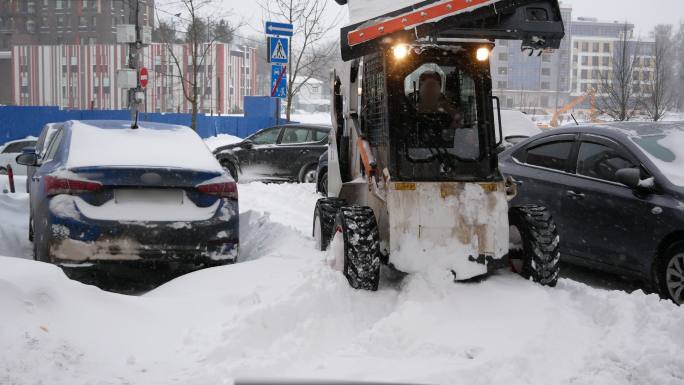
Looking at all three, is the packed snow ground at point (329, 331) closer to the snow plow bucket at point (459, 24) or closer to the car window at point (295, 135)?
the snow plow bucket at point (459, 24)

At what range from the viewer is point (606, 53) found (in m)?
138

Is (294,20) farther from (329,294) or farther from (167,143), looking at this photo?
(329,294)

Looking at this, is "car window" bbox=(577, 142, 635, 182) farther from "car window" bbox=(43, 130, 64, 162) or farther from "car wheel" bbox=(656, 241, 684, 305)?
"car window" bbox=(43, 130, 64, 162)

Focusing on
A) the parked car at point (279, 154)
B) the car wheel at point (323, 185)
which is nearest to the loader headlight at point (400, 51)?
the car wheel at point (323, 185)

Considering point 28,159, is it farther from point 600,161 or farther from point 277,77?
point 277,77

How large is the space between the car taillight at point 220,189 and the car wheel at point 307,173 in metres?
9.96

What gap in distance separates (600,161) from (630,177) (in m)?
0.73

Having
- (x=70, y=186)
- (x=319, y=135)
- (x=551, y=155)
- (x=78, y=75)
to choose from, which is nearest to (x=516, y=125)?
(x=319, y=135)

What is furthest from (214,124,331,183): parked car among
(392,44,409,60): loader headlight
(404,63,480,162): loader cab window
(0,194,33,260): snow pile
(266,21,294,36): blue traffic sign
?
(392,44,409,60): loader headlight

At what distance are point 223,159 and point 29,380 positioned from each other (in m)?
13.3

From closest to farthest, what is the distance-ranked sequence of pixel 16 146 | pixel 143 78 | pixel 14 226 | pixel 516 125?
pixel 14 226 < pixel 516 125 < pixel 16 146 < pixel 143 78

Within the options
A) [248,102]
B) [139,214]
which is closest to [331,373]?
[139,214]

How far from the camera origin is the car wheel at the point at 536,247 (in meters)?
5.56

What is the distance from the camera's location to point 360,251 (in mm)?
5398
